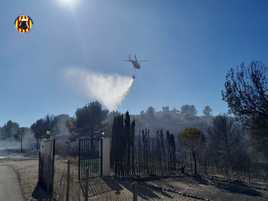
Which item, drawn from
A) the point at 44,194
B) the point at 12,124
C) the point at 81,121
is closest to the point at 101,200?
the point at 44,194

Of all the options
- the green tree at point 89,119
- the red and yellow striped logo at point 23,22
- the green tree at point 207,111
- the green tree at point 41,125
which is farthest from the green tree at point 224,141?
the green tree at point 207,111

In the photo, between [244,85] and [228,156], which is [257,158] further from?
[244,85]

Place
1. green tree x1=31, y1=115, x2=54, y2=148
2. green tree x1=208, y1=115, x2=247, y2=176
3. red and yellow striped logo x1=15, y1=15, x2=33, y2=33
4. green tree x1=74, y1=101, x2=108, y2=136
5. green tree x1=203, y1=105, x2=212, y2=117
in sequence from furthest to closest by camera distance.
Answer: green tree x1=203, y1=105, x2=212, y2=117 < green tree x1=31, y1=115, x2=54, y2=148 < green tree x1=74, y1=101, x2=108, y2=136 < green tree x1=208, y1=115, x2=247, y2=176 < red and yellow striped logo x1=15, y1=15, x2=33, y2=33

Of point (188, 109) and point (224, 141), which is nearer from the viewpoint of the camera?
point (224, 141)

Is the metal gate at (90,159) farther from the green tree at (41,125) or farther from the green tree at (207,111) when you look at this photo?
the green tree at (207,111)

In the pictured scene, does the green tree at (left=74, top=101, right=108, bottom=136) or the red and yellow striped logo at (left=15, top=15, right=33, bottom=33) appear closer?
the red and yellow striped logo at (left=15, top=15, right=33, bottom=33)

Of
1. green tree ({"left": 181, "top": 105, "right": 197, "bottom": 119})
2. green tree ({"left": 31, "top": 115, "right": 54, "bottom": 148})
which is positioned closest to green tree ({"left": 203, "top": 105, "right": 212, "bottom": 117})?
green tree ({"left": 181, "top": 105, "right": 197, "bottom": 119})

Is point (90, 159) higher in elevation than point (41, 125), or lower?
lower

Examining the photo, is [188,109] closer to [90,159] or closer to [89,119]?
[89,119]

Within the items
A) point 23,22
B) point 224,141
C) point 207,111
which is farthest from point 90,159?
point 207,111

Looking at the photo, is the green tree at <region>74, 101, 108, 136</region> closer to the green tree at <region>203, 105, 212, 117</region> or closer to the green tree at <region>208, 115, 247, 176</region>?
the green tree at <region>208, 115, 247, 176</region>

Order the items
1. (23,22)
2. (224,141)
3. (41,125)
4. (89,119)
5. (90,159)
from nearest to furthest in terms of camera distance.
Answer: (23,22) < (90,159) < (224,141) < (89,119) < (41,125)

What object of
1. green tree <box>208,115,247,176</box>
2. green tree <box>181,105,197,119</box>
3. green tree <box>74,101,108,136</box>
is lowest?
green tree <box>208,115,247,176</box>

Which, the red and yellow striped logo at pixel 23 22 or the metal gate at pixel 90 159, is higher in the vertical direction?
the red and yellow striped logo at pixel 23 22
